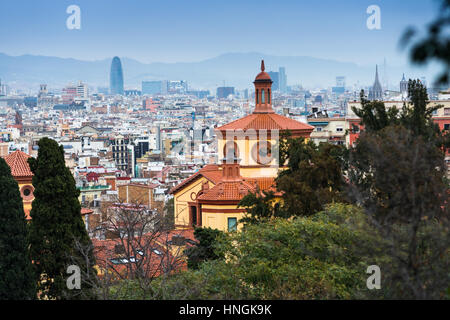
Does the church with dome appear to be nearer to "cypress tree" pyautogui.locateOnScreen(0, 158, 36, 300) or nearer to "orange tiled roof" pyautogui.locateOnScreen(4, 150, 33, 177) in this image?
"orange tiled roof" pyautogui.locateOnScreen(4, 150, 33, 177)

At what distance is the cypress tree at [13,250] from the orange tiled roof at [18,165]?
823 cm

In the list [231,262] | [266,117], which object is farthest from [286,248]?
[266,117]

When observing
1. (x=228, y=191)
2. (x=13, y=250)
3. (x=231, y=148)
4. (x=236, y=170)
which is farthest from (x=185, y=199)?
(x=13, y=250)

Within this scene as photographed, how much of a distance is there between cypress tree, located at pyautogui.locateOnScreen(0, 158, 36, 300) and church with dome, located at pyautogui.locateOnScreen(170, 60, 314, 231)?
23.7ft

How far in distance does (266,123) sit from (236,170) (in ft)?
9.18

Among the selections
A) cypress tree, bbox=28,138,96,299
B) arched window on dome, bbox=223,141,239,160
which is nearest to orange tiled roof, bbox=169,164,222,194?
arched window on dome, bbox=223,141,239,160

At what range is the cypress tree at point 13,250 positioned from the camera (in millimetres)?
12070

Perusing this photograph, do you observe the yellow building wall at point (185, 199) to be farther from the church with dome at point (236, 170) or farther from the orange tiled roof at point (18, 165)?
the orange tiled roof at point (18, 165)

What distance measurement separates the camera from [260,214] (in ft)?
52.5

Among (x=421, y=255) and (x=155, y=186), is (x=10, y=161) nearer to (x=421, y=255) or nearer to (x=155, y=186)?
(x=421, y=255)

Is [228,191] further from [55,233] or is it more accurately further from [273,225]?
[55,233]

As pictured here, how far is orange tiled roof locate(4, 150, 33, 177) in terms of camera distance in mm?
21094

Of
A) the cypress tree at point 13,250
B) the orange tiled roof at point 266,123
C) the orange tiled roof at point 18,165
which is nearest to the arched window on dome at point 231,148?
the orange tiled roof at point 266,123
